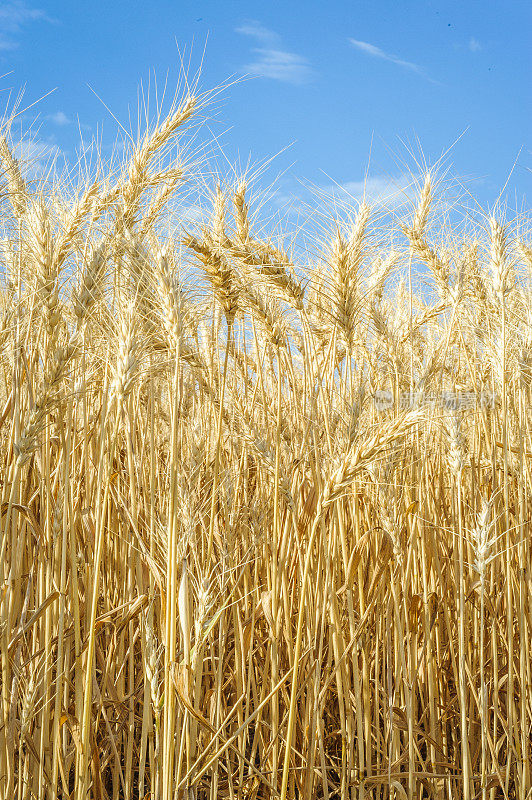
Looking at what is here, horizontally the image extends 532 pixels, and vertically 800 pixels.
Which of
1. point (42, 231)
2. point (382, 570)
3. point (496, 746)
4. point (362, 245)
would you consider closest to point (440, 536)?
point (382, 570)

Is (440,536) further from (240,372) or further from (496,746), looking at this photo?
(240,372)

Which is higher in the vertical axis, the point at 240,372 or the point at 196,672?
the point at 240,372

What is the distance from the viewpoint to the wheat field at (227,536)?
1.43 metres

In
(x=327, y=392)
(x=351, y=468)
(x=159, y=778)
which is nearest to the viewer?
(x=351, y=468)

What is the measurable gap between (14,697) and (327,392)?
1.18m

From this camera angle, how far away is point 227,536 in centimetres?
181

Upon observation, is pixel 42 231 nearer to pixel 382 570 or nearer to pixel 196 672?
pixel 196 672

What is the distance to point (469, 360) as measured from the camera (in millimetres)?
2504

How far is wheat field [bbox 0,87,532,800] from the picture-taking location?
1428 mm

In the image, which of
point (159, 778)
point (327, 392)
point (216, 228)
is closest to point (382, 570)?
point (327, 392)

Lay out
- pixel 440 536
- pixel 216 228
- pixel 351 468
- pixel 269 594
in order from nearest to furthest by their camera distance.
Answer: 1. pixel 351 468
2. pixel 269 594
3. pixel 216 228
4. pixel 440 536

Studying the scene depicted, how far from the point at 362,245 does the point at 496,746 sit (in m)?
1.49

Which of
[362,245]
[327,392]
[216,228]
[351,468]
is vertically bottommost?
[351,468]

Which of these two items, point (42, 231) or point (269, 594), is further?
point (269, 594)
